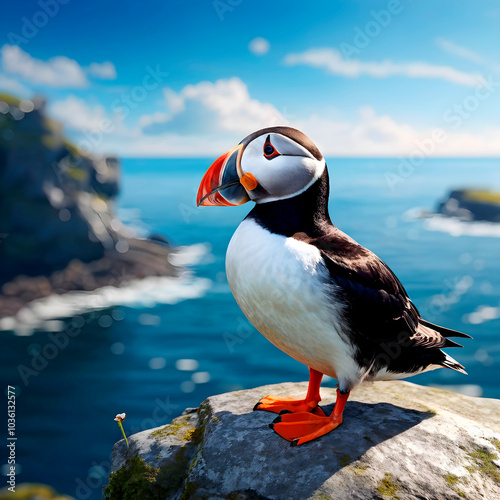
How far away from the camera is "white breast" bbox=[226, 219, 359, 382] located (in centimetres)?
404

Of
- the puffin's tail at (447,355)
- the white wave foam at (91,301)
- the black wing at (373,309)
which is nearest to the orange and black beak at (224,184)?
the black wing at (373,309)

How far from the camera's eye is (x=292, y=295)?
404 centimetres

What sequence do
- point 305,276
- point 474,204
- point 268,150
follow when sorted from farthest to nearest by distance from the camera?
point 474,204 → point 268,150 → point 305,276

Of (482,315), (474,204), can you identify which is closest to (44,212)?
(482,315)

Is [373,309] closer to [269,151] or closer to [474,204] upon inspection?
[269,151]

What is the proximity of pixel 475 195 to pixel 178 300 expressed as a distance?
4428 cm

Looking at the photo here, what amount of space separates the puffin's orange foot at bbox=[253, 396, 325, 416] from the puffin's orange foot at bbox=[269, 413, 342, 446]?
24 centimetres

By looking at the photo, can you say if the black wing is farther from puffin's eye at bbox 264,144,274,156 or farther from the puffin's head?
puffin's eye at bbox 264,144,274,156

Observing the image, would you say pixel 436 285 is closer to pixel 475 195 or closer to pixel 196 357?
pixel 475 195

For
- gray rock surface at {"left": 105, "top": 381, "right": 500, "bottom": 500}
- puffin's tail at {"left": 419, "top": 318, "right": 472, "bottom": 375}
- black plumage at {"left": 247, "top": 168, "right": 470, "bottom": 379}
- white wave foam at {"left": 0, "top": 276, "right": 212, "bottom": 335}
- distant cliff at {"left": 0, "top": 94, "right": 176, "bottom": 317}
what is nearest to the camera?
gray rock surface at {"left": 105, "top": 381, "right": 500, "bottom": 500}

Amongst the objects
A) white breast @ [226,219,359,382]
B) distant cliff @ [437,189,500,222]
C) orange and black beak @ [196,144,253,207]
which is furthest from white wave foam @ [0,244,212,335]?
white breast @ [226,219,359,382]

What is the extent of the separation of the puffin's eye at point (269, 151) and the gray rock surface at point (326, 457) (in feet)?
7.86

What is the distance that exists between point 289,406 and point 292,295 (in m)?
1.48

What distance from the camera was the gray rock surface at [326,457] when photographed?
3.96 meters
